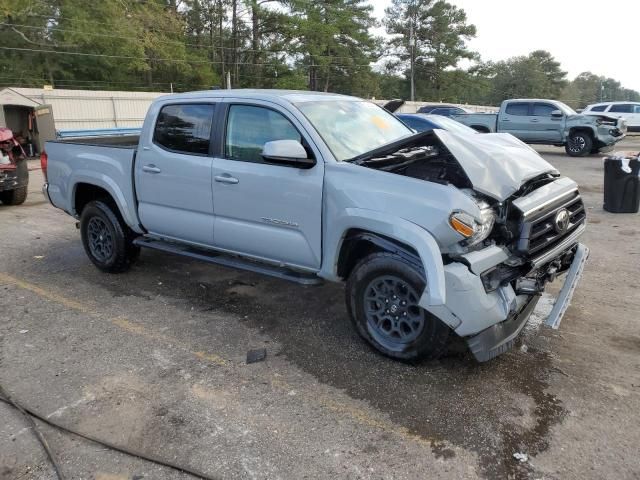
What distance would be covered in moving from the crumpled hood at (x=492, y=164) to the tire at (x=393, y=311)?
0.72 metres

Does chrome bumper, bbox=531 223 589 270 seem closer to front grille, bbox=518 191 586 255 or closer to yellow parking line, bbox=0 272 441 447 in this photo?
front grille, bbox=518 191 586 255

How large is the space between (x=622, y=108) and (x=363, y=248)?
27095mm

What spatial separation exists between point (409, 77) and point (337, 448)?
211 feet

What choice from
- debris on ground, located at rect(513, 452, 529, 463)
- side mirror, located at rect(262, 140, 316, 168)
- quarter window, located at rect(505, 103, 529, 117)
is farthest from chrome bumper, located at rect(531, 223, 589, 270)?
quarter window, located at rect(505, 103, 529, 117)

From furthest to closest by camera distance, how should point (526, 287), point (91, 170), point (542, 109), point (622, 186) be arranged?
point (542, 109) < point (622, 186) < point (91, 170) < point (526, 287)

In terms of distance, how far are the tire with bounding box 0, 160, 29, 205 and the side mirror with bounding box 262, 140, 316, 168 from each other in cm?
767

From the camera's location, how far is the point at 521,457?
2.73m

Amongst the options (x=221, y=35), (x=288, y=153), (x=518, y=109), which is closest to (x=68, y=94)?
(x=518, y=109)

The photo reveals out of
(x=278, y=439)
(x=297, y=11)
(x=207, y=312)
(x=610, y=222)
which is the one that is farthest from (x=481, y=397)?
(x=297, y=11)

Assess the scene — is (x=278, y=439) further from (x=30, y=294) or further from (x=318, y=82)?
(x=318, y=82)

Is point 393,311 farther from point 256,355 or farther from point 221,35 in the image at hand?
point 221,35

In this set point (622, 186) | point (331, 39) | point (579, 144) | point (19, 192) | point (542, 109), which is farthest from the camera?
point (331, 39)

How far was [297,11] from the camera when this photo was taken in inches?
1799

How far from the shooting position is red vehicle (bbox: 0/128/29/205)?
916cm
